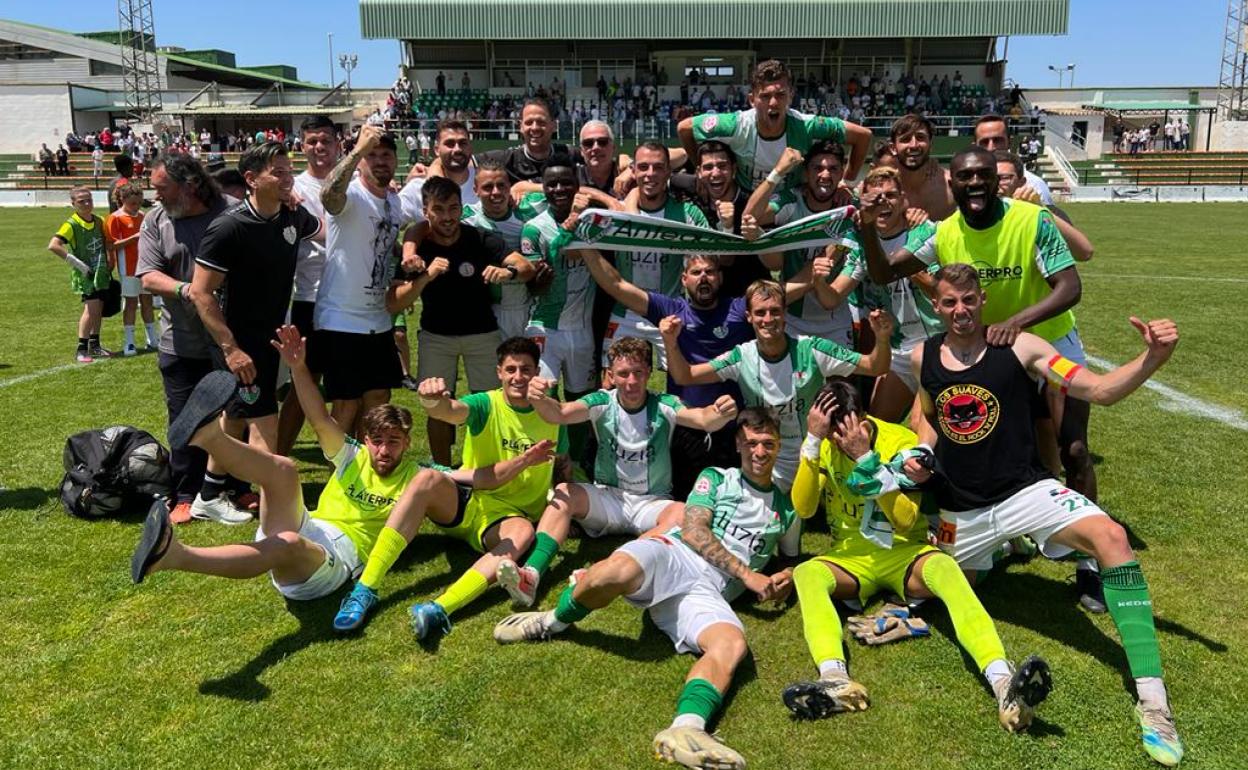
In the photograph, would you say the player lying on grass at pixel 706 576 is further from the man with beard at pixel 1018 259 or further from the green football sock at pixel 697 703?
the man with beard at pixel 1018 259

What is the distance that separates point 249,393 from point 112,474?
3.93 feet

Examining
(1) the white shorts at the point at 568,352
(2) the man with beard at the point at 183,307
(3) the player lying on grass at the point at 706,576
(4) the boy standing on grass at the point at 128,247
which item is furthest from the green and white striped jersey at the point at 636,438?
(4) the boy standing on grass at the point at 128,247

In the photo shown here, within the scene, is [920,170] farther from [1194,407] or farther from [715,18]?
[715,18]

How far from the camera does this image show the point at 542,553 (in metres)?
4.89

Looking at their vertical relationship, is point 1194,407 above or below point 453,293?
below

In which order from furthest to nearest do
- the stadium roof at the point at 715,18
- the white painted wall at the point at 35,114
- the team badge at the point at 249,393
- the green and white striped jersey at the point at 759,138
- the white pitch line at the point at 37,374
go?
the white painted wall at the point at 35,114
the stadium roof at the point at 715,18
the white pitch line at the point at 37,374
the green and white striped jersey at the point at 759,138
the team badge at the point at 249,393

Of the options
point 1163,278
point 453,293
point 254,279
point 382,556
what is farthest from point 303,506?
point 1163,278

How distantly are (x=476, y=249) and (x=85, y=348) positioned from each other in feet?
24.8

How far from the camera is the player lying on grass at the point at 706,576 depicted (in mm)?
3873

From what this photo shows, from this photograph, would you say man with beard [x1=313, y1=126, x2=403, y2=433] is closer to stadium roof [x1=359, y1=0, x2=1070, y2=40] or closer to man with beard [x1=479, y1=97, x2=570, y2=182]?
man with beard [x1=479, y1=97, x2=570, y2=182]

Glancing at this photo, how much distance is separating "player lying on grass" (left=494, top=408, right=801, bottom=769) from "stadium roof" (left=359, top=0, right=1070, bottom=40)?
46.6m

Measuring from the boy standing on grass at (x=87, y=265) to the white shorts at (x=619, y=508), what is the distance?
28.0 ft

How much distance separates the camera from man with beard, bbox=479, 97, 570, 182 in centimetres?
680

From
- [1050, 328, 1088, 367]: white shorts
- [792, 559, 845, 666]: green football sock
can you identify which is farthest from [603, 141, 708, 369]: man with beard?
[1050, 328, 1088, 367]: white shorts
